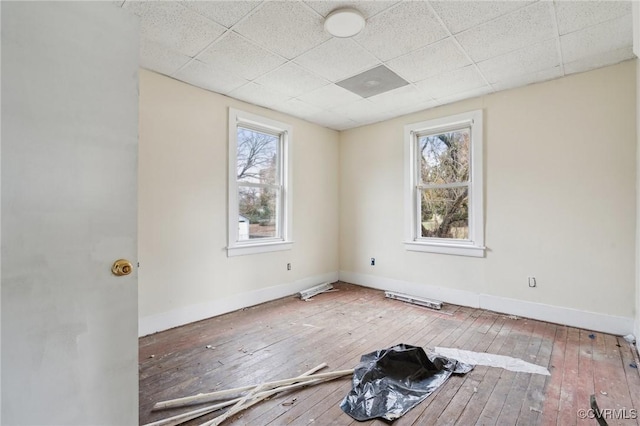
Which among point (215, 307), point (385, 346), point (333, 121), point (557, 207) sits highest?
point (333, 121)

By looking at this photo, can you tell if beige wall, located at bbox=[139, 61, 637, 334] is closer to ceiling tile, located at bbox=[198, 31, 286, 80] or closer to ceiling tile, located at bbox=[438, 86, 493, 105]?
ceiling tile, located at bbox=[438, 86, 493, 105]

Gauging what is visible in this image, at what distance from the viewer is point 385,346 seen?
2.68 metres

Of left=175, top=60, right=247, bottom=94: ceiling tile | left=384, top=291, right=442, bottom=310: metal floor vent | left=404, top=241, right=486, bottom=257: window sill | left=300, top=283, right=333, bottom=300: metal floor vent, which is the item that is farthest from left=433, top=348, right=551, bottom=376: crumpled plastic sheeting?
left=175, top=60, right=247, bottom=94: ceiling tile

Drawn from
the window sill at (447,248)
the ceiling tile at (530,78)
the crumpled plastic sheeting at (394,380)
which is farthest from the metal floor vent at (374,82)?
the crumpled plastic sheeting at (394,380)

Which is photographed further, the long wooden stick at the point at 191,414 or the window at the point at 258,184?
the window at the point at 258,184

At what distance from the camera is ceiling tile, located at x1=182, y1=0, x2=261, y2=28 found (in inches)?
80.0

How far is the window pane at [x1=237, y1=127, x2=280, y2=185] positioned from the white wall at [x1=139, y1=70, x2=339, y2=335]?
0.89 ft

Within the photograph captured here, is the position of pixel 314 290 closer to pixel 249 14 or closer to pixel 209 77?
pixel 209 77

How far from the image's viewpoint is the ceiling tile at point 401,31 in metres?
2.12

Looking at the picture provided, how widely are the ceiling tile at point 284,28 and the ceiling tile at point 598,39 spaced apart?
2.02 metres

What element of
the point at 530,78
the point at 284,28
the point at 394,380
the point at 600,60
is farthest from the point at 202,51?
the point at 600,60

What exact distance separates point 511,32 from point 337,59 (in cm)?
141

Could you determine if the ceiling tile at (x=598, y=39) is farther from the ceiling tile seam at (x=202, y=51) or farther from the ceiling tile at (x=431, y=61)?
the ceiling tile seam at (x=202, y=51)

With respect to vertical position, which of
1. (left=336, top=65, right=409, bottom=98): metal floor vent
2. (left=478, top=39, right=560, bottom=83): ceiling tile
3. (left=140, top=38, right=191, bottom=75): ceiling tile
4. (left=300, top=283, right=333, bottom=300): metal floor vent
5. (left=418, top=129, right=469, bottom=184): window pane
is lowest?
(left=300, top=283, right=333, bottom=300): metal floor vent
